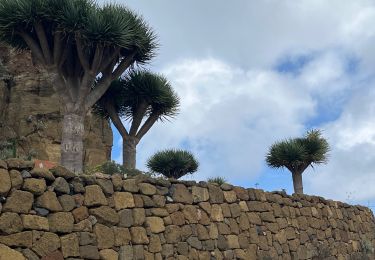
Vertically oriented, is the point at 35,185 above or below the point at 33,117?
below

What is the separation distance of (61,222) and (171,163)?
14654 mm

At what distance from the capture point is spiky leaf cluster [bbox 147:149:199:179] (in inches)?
873

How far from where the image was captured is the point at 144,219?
9086 mm

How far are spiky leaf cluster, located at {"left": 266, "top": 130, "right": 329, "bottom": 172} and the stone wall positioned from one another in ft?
14.5

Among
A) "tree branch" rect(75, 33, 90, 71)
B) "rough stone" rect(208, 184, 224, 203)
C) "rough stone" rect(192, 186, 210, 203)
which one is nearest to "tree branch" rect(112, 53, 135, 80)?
"tree branch" rect(75, 33, 90, 71)

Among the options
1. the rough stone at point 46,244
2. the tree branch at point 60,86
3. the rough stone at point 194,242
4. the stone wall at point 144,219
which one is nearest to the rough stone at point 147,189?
the stone wall at point 144,219

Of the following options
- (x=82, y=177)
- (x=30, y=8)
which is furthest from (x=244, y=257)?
(x=30, y=8)

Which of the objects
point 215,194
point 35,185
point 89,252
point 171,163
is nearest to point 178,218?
point 215,194

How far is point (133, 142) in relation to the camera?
16.9 m

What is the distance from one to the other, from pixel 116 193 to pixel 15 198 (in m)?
2.02

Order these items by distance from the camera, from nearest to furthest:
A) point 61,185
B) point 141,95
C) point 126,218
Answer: point 61,185, point 126,218, point 141,95

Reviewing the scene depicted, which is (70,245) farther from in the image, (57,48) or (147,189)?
(57,48)

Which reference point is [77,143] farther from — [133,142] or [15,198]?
[15,198]

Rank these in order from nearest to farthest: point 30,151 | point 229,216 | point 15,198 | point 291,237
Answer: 1. point 15,198
2. point 229,216
3. point 291,237
4. point 30,151
